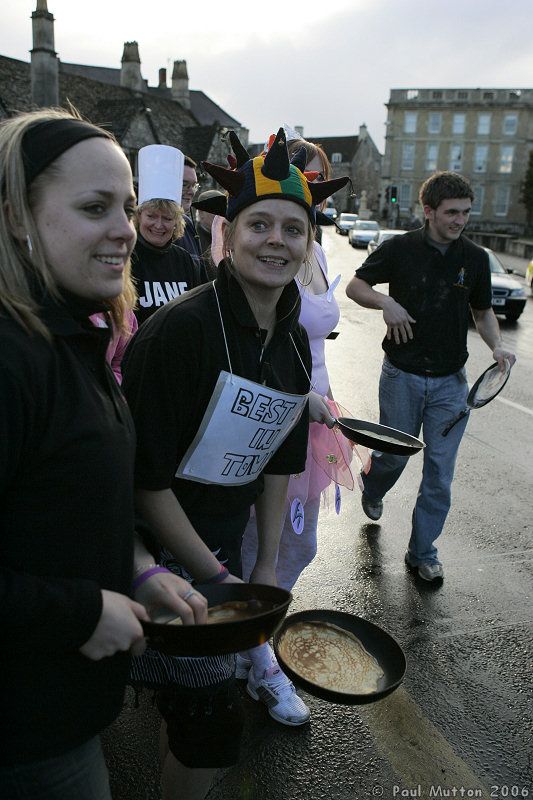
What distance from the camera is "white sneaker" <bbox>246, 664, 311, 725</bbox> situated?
2.64 m

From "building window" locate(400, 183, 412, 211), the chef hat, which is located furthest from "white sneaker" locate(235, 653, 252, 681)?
"building window" locate(400, 183, 412, 211)

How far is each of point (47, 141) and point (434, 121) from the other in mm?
75585

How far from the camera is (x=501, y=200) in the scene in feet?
225

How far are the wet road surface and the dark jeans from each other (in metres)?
1.08

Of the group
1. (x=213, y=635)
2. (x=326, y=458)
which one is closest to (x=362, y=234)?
(x=326, y=458)

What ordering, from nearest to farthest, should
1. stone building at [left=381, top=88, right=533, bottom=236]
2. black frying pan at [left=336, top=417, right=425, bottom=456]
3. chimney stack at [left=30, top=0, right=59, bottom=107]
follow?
black frying pan at [left=336, top=417, right=425, bottom=456]
chimney stack at [left=30, top=0, right=59, bottom=107]
stone building at [left=381, top=88, right=533, bottom=236]

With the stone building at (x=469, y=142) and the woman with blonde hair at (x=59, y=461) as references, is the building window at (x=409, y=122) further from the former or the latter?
the woman with blonde hair at (x=59, y=461)

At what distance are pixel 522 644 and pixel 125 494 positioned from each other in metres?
2.66

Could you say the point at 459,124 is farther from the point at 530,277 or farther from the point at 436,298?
the point at 436,298

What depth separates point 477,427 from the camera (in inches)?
263

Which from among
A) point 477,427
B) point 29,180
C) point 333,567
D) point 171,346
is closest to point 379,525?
point 333,567

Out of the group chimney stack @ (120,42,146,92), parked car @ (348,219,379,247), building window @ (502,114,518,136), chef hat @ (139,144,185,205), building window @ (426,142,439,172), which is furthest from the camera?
building window @ (426,142,439,172)

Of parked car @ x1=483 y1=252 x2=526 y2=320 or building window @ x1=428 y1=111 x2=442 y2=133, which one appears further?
building window @ x1=428 y1=111 x2=442 y2=133

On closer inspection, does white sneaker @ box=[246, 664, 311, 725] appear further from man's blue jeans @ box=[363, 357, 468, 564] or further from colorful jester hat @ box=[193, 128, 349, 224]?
colorful jester hat @ box=[193, 128, 349, 224]
